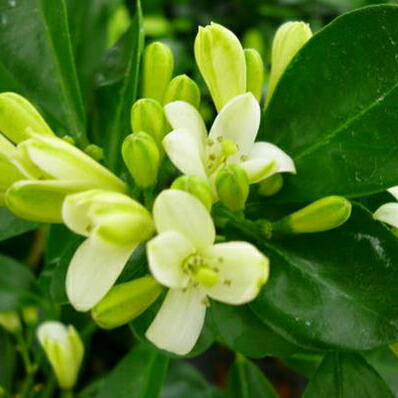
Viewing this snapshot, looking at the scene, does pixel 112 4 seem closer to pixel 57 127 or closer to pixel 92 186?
pixel 57 127

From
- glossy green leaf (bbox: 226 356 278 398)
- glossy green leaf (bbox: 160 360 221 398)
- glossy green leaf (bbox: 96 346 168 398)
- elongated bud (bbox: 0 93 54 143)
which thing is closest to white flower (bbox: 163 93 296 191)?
elongated bud (bbox: 0 93 54 143)

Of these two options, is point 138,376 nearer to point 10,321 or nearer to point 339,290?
point 10,321

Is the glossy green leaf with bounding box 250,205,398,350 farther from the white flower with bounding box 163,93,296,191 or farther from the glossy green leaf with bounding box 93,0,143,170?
the glossy green leaf with bounding box 93,0,143,170

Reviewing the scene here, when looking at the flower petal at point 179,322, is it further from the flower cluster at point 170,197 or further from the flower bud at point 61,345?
the flower bud at point 61,345

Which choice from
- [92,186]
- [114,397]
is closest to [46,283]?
[114,397]

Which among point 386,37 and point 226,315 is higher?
point 386,37

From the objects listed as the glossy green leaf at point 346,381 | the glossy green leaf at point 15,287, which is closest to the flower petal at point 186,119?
the glossy green leaf at point 346,381

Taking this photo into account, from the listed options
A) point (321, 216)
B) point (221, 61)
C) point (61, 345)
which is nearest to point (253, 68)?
point (221, 61)
